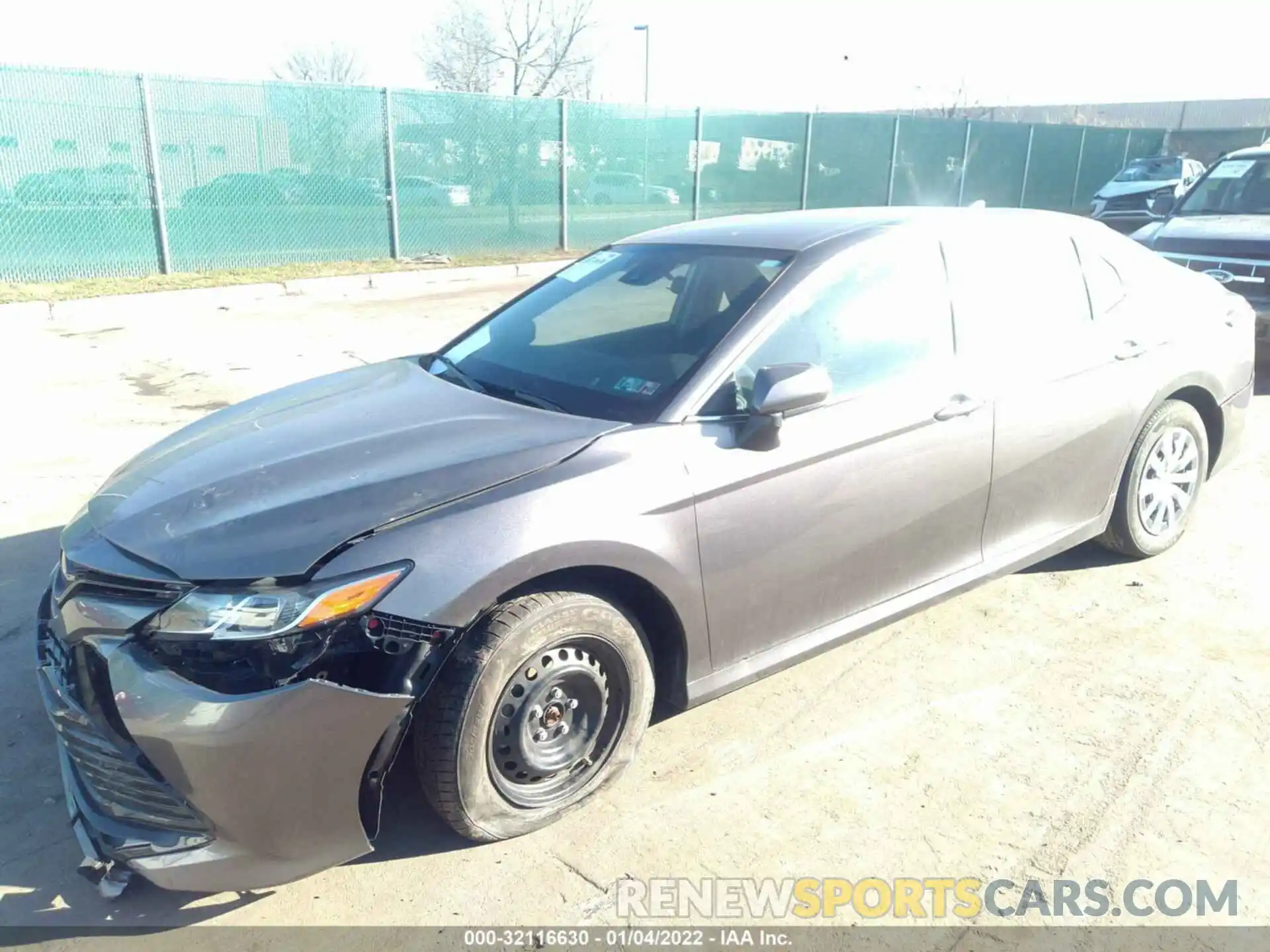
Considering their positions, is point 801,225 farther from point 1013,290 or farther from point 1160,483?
point 1160,483

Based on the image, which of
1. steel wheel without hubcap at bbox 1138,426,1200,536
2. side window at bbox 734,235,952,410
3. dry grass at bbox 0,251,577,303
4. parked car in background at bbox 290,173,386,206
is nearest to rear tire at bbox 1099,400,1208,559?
steel wheel without hubcap at bbox 1138,426,1200,536

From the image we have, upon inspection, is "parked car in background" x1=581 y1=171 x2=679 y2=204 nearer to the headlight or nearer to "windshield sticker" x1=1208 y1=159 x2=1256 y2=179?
"windshield sticker" x1=1208 y1=159 x2=1256 y2=179

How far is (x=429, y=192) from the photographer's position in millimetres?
14859

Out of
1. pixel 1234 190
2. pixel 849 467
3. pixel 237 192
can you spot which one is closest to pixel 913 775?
pixel 849 467

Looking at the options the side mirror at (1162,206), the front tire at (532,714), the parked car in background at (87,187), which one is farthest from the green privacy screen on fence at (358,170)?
the front tire at (532,714)

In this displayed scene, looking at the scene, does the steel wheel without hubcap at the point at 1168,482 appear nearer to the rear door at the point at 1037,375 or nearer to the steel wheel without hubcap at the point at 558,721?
the rear door at the point at 1037,375

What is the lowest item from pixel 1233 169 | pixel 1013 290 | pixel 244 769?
pixel 244 769

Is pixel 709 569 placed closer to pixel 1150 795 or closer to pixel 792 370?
pixel 792 370

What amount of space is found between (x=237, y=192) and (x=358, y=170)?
1.85 meters

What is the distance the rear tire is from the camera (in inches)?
169

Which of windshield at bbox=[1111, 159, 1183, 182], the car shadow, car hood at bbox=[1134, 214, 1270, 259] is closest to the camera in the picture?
the car shadow

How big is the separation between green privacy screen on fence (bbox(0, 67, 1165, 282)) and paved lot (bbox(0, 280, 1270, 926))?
336 inches

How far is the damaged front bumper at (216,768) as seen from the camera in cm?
223

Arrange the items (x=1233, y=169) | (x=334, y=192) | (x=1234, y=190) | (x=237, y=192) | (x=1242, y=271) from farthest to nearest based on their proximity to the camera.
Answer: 1. (x=334, y=192)
2. (x=237, y=192)
3. (x=1233, y=169)
4. (x=1234, y=190)
5. (x=1242, y=271)
